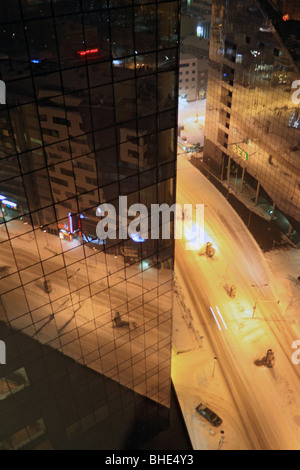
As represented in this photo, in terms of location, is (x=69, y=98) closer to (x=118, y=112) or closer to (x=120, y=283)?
(x=118, y=112)

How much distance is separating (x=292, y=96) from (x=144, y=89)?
43872mm

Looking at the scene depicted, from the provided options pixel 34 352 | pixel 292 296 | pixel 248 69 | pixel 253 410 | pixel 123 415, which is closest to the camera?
pixel 34 352

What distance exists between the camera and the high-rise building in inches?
750

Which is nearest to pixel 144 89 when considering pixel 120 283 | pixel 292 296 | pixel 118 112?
pixel 118 112

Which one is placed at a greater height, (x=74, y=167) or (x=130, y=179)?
(x=74, y=167)

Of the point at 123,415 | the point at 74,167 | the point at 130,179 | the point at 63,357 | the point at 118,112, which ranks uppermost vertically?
the point at 118,112

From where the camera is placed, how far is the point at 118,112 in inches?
874

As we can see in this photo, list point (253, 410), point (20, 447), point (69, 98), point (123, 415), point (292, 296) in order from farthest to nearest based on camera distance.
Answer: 1. point (292, 296)
2. point (253, 410)
3. point (123, 415)
4. point (20, 447)
5. point (69, 98)

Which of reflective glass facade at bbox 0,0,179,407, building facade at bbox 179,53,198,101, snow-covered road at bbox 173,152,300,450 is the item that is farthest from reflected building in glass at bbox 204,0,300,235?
reflective glass facade at bbox 0,0,179,407

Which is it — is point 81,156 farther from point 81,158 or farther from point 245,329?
point 245,329

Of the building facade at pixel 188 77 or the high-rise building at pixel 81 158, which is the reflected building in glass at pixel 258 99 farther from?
the high-rise building at pixel 81 158

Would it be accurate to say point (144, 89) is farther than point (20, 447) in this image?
No

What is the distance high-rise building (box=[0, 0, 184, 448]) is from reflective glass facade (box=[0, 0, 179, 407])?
0.18 feet

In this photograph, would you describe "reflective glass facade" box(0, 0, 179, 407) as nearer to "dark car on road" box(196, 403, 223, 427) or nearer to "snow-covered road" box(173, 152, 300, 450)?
"dark car on road" box(196, 403, 223, 427)
